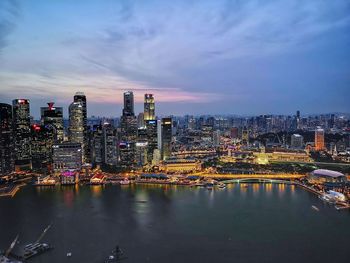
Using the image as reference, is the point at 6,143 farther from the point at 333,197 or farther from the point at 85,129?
the point at 333,197

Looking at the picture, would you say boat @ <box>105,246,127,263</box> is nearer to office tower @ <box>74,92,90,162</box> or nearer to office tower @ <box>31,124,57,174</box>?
office tower @ <box>31,124,57,174</box>

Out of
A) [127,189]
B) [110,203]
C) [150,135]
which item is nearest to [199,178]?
[127,189]

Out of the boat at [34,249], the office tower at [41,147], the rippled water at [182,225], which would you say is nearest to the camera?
the boat at [34,249]

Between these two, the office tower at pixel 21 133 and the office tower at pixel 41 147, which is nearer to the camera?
the office tower at pixel 21 133

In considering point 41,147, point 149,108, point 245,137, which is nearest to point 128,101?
point 149,108

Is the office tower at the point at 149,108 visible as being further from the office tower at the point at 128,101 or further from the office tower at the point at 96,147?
the office tower at the point at 96,147

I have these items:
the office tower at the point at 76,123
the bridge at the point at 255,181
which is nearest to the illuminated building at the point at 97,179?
the bridge at the point at 255,181

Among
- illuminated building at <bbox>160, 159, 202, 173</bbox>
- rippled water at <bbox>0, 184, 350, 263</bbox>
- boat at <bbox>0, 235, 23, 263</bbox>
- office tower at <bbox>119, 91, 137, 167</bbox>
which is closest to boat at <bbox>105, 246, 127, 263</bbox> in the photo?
rippled water at <bbox>0, 184, 350, 263</bbox>

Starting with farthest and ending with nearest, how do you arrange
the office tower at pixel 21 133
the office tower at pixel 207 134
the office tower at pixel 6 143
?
the office tower at pixel 207 134
the office tower at pixel 21 133
the office tower at pixel 6 143
